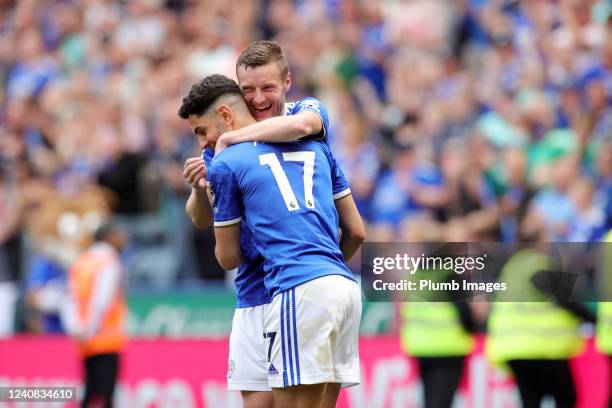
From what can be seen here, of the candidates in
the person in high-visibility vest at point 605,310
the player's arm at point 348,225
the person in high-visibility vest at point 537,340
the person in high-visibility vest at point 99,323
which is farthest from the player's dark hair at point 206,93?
the person in high-visibility vest at point 99,323

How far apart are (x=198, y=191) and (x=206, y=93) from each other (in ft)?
1.56

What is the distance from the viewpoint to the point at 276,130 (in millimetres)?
5430

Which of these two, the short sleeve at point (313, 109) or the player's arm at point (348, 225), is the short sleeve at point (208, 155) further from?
the player's arm at point (348, 225)

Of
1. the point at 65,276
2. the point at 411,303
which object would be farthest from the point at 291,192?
the point at 65,276

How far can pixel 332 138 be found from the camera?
538 inches

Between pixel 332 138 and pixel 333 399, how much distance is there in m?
8.20

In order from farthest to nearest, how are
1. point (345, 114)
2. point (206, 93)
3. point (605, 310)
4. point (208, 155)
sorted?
point (345, 114) → point (605, 310) → point (208, 155) → point (206, 93)

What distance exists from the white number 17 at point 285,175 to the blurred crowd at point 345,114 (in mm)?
5274

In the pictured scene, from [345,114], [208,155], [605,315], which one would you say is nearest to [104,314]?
[345,114]

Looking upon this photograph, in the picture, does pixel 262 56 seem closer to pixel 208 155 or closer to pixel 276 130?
pixel 276 130

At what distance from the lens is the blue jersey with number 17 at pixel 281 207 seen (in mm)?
5344

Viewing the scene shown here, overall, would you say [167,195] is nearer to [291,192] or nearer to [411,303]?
[411,303]

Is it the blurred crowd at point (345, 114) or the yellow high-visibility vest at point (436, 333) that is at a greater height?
the blurred crowd at point (345, 114)

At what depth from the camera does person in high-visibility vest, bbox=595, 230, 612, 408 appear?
8.78 meters
